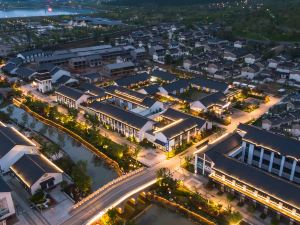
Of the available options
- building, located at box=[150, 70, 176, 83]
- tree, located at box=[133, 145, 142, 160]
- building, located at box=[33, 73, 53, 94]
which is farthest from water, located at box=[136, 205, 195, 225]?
building, located at box=[33, 73, 53, 94]

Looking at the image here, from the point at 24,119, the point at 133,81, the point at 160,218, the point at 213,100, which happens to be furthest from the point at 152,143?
Answer: the point at 133,81

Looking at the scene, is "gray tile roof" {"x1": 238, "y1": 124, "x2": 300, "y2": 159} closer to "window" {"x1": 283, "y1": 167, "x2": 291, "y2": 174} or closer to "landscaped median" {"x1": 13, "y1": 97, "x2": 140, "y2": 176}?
"window" {"x1": 283, "y1": 167, "x2": 291, "y2": 174}

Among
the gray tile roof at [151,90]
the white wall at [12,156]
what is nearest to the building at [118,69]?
the gray tile roof at [151,90]

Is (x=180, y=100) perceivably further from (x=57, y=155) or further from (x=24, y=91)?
(x=24, y=91)

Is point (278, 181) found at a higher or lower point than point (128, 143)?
higher

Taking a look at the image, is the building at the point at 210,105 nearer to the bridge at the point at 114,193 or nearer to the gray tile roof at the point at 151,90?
the gray tile roof at the point at 151,90

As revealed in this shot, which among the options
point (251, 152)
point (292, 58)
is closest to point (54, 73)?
point (251, 152)

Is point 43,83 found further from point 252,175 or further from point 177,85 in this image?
point 252,175
